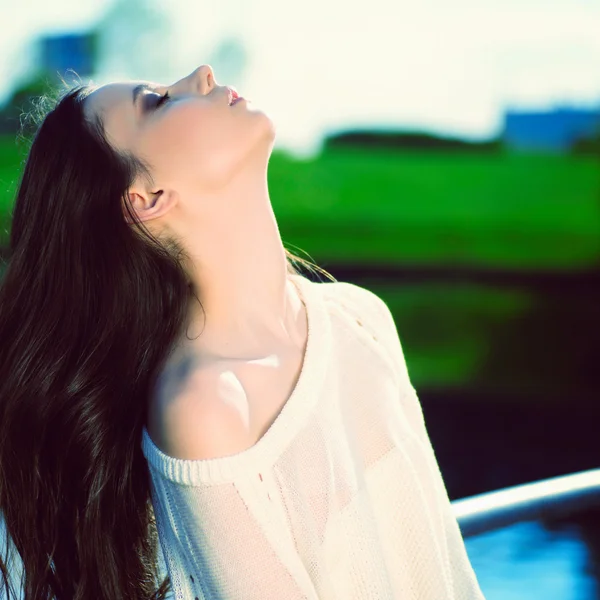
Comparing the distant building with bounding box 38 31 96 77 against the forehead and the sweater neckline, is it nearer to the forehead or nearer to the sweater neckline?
the forehead

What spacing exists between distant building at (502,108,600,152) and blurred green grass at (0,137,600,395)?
14cm

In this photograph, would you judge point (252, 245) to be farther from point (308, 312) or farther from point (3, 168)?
point (3, 168)

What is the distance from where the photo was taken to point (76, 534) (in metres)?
1.23

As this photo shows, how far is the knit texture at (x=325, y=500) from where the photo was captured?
42.4 inches

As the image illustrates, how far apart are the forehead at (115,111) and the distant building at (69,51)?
248 inches

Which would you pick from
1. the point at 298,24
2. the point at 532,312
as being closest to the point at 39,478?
the point at 298,24

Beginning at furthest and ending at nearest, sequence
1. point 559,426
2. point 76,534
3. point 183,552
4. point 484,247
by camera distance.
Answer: point 484,247
point 559,426
point 76,534
point 183,552

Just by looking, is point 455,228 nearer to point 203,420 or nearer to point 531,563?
point 531,563

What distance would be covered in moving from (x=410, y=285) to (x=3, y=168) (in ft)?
12.9

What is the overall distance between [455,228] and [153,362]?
24.3 ft

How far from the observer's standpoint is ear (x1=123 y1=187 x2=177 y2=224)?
122 centimetres

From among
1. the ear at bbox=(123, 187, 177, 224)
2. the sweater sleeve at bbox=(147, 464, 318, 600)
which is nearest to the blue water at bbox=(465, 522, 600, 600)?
the sweater sleeve at bbox=(147, 464, 318, 600)

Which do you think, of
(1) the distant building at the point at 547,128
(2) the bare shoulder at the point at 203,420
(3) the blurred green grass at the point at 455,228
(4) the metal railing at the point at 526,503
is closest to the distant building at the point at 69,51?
(3) the blurred green grass at the point at 455,228

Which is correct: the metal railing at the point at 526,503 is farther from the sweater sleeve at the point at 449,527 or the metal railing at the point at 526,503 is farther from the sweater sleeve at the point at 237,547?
the sweater sleeve at the point at 237,547
